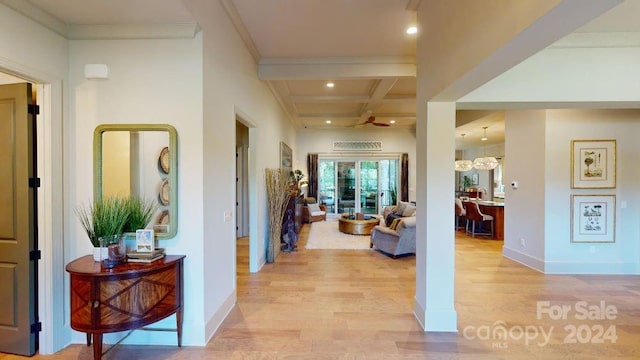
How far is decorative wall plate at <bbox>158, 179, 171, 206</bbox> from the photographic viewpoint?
254 centimetres

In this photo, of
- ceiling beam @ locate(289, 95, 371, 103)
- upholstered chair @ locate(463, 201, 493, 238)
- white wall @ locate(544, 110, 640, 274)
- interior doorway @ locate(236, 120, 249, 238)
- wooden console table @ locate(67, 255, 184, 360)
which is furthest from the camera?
upholstered chair @ locate(463, 201, 493, 238)

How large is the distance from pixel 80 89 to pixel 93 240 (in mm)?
Result: 1373

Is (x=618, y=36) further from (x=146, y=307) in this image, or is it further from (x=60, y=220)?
(x=60, y=220)

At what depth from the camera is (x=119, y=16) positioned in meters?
2.35

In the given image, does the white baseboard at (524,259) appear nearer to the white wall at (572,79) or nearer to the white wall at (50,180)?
the white wall at (572,79)

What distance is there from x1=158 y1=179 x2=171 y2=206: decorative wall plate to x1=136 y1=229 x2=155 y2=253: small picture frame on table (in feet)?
0.96

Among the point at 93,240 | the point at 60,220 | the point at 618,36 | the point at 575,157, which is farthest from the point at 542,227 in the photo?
the point at 60,220

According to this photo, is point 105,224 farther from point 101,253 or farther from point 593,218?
point 593,218

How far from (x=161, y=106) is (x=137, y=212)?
0.95 m

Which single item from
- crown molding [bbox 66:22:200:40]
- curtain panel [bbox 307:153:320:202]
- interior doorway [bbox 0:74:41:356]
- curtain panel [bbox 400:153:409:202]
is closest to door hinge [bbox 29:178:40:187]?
interior doorway [bbox 0:74:41:356]

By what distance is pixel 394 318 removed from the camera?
3051mm

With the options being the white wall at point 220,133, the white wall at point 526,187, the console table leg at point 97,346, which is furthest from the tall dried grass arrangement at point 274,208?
the white wall at point 526,187

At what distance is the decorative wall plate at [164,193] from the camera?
2.54m

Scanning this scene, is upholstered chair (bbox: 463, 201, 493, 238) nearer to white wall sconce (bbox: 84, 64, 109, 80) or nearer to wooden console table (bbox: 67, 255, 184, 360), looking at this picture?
wooden console table (bbox: 67, 255, 184, 360)
